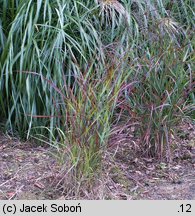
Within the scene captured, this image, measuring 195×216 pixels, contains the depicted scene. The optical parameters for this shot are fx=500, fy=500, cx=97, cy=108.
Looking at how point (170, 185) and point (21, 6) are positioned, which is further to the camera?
point (21, 6)

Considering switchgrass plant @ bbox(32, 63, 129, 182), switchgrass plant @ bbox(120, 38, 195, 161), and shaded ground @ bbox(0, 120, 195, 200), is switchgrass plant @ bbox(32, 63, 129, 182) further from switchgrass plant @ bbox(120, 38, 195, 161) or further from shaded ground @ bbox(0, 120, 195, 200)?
switchgrass plant @ bbox(120, 38, 195, 161)

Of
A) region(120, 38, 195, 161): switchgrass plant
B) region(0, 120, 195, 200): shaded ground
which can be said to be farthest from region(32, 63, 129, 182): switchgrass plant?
region(120, 38, 195, 161): switchgrass plant

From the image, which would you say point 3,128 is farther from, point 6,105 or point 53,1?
point 53,1

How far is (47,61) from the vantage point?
466 centimetres

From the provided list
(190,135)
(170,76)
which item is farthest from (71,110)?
(190,135)

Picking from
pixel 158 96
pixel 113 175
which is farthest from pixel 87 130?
pixel 158 96

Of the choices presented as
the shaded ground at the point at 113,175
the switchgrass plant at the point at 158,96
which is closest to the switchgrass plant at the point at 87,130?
the shaded ground at the point at 113,175

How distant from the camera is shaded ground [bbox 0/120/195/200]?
12.6 feet

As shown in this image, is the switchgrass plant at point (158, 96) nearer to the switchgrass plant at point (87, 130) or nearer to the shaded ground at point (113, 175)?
the shaded ground at point (113, 175)

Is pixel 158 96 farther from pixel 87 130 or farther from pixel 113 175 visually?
pixel 87 130

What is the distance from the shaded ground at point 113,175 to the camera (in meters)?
3.84

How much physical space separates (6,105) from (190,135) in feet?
6.22

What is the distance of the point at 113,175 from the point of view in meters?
4.11

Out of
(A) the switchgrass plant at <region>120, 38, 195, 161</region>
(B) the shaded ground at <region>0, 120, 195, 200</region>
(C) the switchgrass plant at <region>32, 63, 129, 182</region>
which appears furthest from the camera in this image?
(A) the switchgrass plant at <region>120, 38, 195, 161</region>
